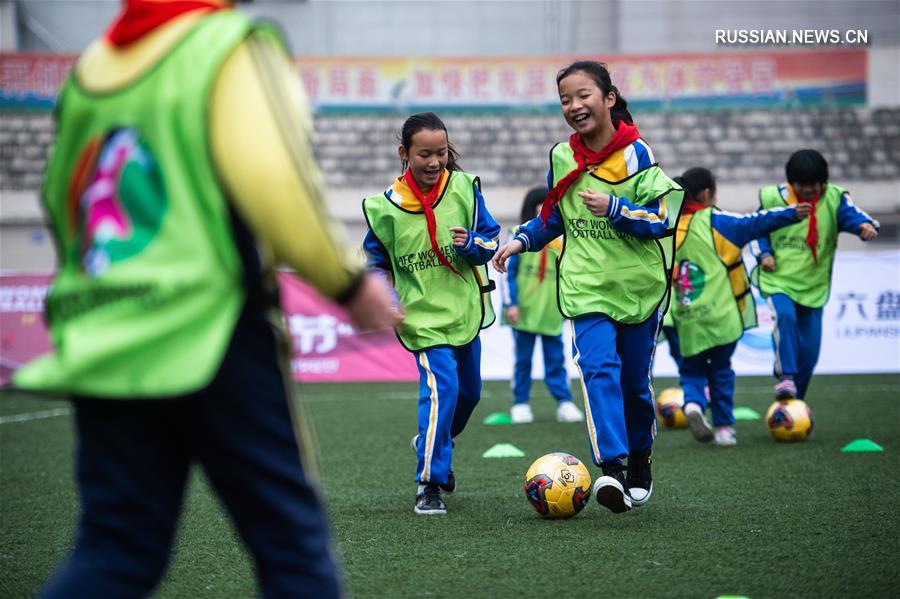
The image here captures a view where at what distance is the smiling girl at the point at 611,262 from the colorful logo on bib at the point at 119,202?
3.26m

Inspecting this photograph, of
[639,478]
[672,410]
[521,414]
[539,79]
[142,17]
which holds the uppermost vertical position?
[539,79]

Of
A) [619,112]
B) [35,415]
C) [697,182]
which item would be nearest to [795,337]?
[697,182]

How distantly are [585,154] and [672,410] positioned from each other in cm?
497

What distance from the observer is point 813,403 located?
12430mm

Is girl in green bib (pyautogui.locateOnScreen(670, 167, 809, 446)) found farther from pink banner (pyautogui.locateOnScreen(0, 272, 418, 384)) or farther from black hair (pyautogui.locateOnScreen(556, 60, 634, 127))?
pink banner (pyautogui.locateOnScreen(0, 272, 418, 384))

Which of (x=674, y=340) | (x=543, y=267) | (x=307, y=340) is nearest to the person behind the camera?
(x=674, y=340)

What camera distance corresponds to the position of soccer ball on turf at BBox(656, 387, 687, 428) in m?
10.6

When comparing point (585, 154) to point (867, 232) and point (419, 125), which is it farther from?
point (867, 232)

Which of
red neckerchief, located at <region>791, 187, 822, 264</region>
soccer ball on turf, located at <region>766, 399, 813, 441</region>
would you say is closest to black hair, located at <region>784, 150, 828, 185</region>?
red neckerchief, located at <region>791, 187, 822, 264</region>

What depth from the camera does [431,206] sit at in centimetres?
649

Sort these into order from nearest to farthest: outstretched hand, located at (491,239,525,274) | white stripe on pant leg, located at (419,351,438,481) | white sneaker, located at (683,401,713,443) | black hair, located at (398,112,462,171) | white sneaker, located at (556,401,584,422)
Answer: outstretched hand, located at (491,239,525,274)
white stripe on pant leg, located at (419,351,438,481)
black hair, located at (398,112,462,171)
white sneaker, located at (683,401,713,443)
white sneaker, located at (556,401,584,422)

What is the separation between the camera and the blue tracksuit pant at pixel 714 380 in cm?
924

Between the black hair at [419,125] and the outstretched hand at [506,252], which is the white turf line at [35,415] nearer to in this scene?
the black hair at [419,125]

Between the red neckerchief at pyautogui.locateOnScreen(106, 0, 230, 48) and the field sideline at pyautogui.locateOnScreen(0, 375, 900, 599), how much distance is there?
2.29 metres
